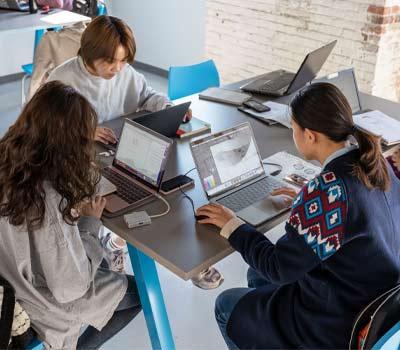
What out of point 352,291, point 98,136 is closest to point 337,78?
Result: point 98,136

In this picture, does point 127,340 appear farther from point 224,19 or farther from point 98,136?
point 224,19

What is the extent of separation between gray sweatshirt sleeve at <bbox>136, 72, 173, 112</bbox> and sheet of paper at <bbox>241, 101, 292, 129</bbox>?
406 millimetres

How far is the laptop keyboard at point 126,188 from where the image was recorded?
1.68 metres

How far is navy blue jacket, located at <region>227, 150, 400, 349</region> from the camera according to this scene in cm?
126

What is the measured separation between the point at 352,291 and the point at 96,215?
0.78 metres

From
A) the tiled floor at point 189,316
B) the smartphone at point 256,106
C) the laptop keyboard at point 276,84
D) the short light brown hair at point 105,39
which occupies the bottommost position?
the tiled floor at point 189,316

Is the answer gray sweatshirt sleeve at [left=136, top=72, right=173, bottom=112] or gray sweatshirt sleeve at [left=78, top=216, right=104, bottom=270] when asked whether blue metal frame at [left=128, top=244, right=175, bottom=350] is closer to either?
gray sweatshirt sleeve at [left=78, top=216, right=104, bottom=270]

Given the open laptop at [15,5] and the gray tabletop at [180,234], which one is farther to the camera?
the open laptop at [15,5]

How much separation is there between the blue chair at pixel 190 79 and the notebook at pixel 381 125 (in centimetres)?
97

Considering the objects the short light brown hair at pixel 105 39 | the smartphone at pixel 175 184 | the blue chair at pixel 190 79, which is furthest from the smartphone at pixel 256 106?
the smartphone at pixel 175 184

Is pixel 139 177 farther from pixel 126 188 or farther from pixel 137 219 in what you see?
pixel 137 219

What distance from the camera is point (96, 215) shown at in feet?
5.11

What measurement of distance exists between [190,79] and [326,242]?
73.9 inches

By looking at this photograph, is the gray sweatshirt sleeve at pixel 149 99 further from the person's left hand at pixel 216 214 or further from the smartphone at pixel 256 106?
the person's left hand at pixel 216 214
